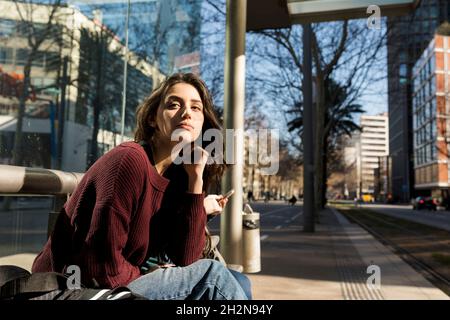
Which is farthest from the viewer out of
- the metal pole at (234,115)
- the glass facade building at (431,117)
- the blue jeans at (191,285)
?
the glass facade building at (431,117)

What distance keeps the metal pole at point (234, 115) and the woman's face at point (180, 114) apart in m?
2.29

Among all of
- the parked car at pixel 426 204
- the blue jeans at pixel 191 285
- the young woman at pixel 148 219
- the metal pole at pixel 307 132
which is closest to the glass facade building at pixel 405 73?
the metal pole at pixel 307 132

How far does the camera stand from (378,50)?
17.1m

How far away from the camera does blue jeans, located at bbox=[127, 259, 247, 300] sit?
1.23 m

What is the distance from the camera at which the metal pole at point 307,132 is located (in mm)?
13133

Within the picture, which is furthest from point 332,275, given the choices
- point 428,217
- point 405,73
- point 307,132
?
point 428,217

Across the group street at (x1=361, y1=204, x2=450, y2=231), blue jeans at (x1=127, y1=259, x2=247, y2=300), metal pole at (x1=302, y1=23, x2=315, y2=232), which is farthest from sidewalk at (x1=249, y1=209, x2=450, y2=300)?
street at (x1=361, y1=204, x2=450, y2=231)

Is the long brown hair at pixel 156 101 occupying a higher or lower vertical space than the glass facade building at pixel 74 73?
lower

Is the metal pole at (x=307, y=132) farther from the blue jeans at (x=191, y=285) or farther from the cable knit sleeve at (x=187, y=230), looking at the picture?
the blue jeans at (x=191, y=285)

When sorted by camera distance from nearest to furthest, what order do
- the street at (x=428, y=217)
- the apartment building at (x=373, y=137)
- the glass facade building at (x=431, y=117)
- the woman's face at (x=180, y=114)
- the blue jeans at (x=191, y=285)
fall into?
1. the blue jeans at (x=191, y=285)
2. the woman's face at (x=180, y=114)
3. the street at (x=428, y=217)
4. the apartment building at (x=373, y=137)
5. the glass facade building at (x=431, y=117)

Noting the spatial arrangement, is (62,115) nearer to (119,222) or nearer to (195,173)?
(195,173)

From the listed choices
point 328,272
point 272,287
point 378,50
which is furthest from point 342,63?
point 272,287
